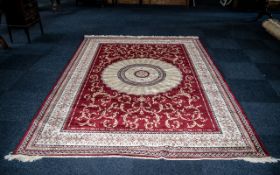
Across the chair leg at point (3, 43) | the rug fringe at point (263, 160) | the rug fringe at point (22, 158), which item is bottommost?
the rug fringe at point (263, 160)

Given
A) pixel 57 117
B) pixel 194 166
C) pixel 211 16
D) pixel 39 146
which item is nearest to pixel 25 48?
pixel 57 117

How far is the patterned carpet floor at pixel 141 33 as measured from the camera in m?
2.14

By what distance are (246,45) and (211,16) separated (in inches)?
73.5

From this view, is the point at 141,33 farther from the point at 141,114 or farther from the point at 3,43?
the point at 141,114

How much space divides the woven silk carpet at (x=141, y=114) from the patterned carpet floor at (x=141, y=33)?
0.35 ft

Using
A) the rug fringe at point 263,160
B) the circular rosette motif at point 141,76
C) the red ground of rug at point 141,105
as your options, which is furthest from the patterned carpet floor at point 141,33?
the circular rosette motif at point 141,76

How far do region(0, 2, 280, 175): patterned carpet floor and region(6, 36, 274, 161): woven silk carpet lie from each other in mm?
106

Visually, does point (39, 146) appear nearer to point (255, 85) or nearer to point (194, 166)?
point (194, 166)

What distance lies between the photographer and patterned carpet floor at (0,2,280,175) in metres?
2.14

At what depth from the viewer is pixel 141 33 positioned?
5.11 meters

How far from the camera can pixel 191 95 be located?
3113mm

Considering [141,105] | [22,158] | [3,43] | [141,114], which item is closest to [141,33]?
[3,43]

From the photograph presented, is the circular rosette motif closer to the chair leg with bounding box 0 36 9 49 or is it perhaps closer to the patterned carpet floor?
the patterned carpet floor

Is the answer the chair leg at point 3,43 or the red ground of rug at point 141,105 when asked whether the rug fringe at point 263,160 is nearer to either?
the red ground of rug at point 141,105
